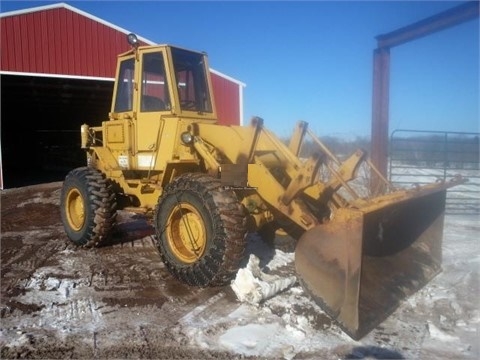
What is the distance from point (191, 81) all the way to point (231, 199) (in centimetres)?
241

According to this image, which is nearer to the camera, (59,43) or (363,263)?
(363,263)

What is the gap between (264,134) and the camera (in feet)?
16.5

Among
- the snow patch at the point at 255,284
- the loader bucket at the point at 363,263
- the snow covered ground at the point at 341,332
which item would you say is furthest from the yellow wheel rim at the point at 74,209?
the loader bucket at the point at 363,263

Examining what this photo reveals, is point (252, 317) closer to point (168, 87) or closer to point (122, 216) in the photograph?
point (168, 87)

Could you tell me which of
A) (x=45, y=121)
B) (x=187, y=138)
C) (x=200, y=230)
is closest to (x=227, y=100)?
(x=187, y=138)

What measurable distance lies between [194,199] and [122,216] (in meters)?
5.27

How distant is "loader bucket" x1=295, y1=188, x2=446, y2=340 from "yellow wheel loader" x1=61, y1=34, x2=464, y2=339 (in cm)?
1

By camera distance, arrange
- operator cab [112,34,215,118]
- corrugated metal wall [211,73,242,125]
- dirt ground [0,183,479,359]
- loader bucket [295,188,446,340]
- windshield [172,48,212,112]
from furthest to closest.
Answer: corrugated metal wall [211,73,242,125], windshield [172,48,212,112], operator cab [112,34,215,118], loader bucket [295,188,446,340], dirt ground [0,183,479,359]

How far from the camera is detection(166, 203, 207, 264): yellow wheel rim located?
4.91 m

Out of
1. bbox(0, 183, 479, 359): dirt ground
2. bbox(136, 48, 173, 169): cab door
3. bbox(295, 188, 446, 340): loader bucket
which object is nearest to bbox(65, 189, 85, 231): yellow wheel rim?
bbox(0, 183, 479, 359): dirt ground

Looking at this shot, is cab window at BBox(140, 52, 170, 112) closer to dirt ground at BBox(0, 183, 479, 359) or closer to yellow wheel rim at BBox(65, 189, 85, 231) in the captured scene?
yellow wheel rim at BBox(65, 189, 85, 231)

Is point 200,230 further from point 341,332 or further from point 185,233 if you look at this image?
point 341,332

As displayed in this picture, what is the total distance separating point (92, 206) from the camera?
6152mm

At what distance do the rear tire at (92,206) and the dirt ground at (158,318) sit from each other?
1.40 ft
